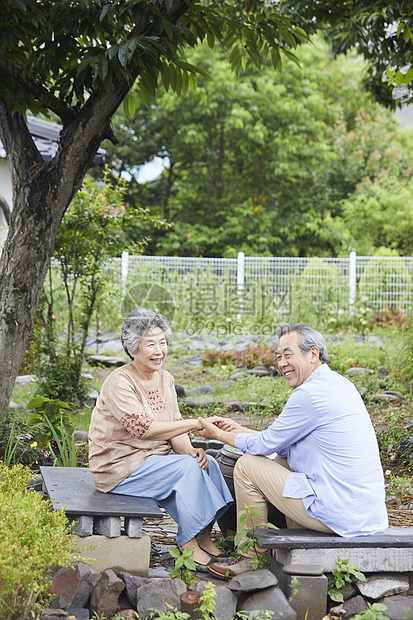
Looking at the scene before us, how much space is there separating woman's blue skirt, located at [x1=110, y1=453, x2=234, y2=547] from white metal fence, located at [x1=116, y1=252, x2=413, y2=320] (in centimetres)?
937

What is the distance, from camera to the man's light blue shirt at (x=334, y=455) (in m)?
2.80

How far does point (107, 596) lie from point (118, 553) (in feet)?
1.11

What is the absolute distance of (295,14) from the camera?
6.86 metres

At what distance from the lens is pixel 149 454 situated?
3.27 meters

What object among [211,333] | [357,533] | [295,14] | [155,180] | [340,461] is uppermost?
[155,180]

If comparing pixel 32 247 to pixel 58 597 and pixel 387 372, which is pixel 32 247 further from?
pixel 387 372

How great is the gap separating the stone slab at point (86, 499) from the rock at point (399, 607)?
3.55 ft

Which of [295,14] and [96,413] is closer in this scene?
[96,413]

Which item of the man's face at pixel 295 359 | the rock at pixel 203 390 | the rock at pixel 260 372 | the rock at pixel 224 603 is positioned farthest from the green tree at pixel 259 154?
the rock at pixel 224 603

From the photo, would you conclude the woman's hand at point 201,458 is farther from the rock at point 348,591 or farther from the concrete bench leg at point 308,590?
the rock at point 348,591

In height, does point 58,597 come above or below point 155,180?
below

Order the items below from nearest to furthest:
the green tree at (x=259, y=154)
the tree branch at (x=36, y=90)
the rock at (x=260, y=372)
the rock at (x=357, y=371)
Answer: the tree branch at (x=36, y=90) → the rock at (x=357, y=371) → the rock at (x=260, y=372) → the green tree at (x=259, y=154)

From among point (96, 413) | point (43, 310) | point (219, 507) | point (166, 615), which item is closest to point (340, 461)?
point (219, 507)

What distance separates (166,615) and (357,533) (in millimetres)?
943
